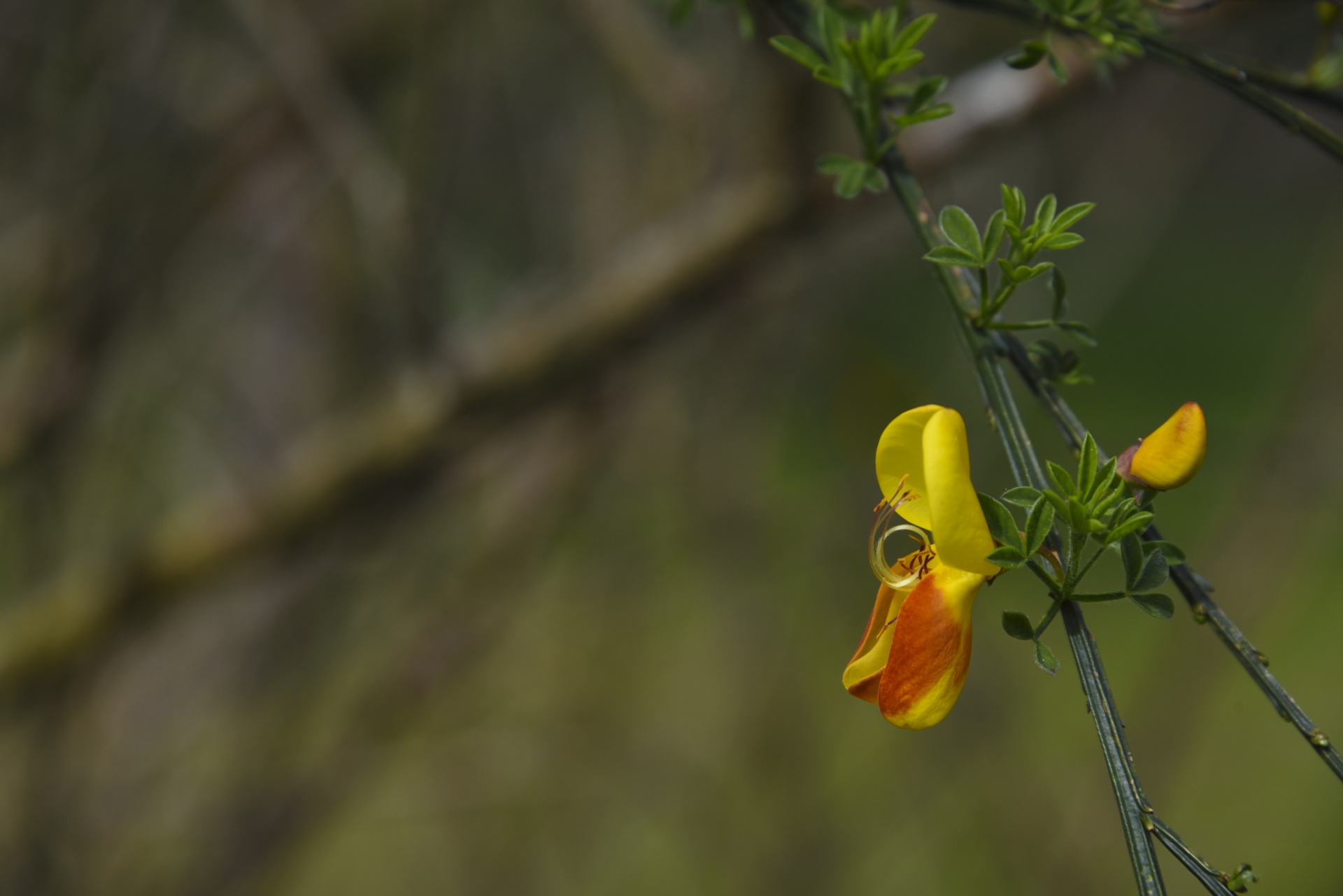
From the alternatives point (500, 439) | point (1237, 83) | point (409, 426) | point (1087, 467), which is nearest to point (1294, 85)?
point (1237, 83)

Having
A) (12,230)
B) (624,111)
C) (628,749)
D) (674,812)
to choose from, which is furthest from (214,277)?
(674,812)

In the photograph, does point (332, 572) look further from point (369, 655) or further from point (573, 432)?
point (573, 432)

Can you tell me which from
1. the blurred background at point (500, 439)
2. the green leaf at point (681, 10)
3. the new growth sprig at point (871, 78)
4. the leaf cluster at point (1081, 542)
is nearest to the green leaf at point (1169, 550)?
the leaf cluster at point (1081, 542)

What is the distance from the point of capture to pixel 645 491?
1.53 metres

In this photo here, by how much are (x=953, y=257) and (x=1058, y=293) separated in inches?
1.9

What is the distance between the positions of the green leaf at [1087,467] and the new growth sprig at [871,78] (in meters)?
0.09

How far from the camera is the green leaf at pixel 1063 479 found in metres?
0.24

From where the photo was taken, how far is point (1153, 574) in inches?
9.4

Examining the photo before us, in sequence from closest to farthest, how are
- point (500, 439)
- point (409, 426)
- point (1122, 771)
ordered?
point (1122, 771) → point (409, 426) → point (500, 439)

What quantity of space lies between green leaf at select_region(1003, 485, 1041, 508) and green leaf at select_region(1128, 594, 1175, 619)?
4 cm

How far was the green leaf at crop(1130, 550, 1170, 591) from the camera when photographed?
23 cm

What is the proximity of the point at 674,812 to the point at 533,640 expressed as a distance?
17.7 inches

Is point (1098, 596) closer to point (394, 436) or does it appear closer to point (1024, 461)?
point (1024, 461)

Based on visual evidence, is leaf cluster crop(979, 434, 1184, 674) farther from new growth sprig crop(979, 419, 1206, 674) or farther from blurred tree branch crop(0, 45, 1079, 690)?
blurred tree branch crop(0, 45, 1079, 690)
